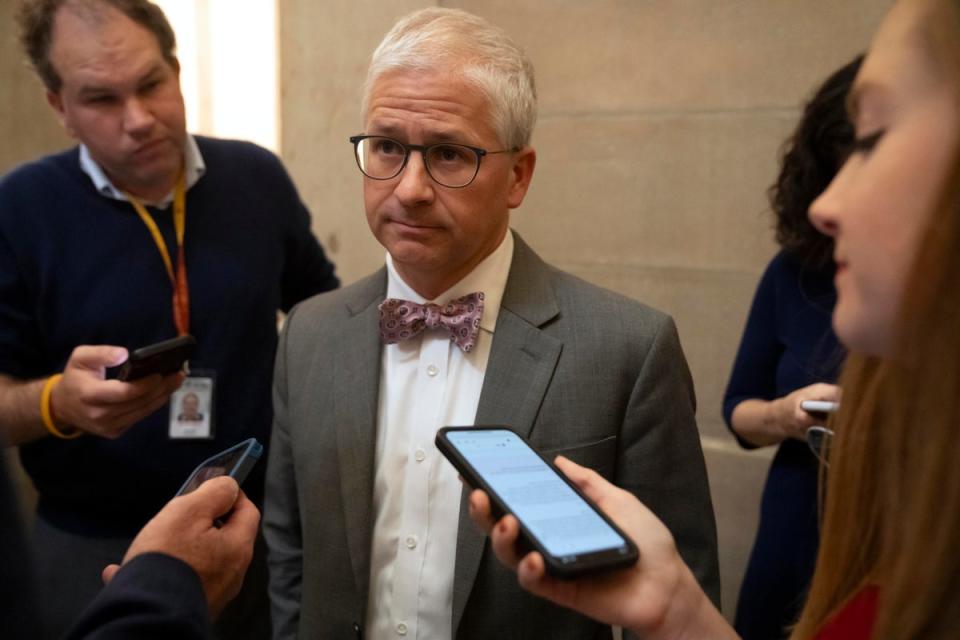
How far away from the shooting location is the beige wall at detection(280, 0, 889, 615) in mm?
2656

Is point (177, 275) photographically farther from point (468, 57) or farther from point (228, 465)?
point (468, 57)

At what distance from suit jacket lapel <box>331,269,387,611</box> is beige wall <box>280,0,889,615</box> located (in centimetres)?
142

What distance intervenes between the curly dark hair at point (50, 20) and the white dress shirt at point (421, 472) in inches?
46.9

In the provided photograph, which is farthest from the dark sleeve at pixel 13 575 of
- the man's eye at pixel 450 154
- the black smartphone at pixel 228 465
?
the man's eye at pixel 450 154

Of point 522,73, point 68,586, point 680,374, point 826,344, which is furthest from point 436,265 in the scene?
point 68,586

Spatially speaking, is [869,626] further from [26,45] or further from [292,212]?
[26,45]

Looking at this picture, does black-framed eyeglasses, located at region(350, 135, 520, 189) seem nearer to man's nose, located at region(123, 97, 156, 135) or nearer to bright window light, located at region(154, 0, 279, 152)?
man's nose, located at region(123, 97, 156, 135)

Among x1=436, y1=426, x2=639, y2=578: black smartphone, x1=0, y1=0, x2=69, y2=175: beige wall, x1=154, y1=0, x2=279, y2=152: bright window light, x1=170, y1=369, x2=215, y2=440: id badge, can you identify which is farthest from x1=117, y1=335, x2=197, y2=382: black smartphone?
x1=0, y1=0, x2=69, y2=175: beige wall

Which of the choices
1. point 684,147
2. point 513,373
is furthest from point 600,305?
point 684,147

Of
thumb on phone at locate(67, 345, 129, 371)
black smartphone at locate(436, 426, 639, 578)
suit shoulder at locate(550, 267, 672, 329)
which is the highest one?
suit shoulder at locate(550, 267, 672, 329)

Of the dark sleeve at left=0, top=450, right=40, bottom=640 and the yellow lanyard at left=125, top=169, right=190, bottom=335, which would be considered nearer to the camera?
the dark sleeve at left=0, top=450, right=40, bottom=640

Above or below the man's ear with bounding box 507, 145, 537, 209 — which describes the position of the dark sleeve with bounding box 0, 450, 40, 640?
below

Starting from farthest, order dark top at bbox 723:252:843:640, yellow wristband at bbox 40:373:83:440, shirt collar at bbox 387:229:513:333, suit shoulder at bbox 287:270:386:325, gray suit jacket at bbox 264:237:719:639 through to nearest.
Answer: dark top at bbox 723:252:843:640 → yellow wristband at bbox 40:373:83:440 → suit shoulder at bbox 287:270:386:325 → shirt collar at bbox 387:229:513:333 → gray suit jacket at bbox 264:237:719:639

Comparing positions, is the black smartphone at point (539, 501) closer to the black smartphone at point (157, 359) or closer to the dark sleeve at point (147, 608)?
the dark sleeve at point (147, 608)
